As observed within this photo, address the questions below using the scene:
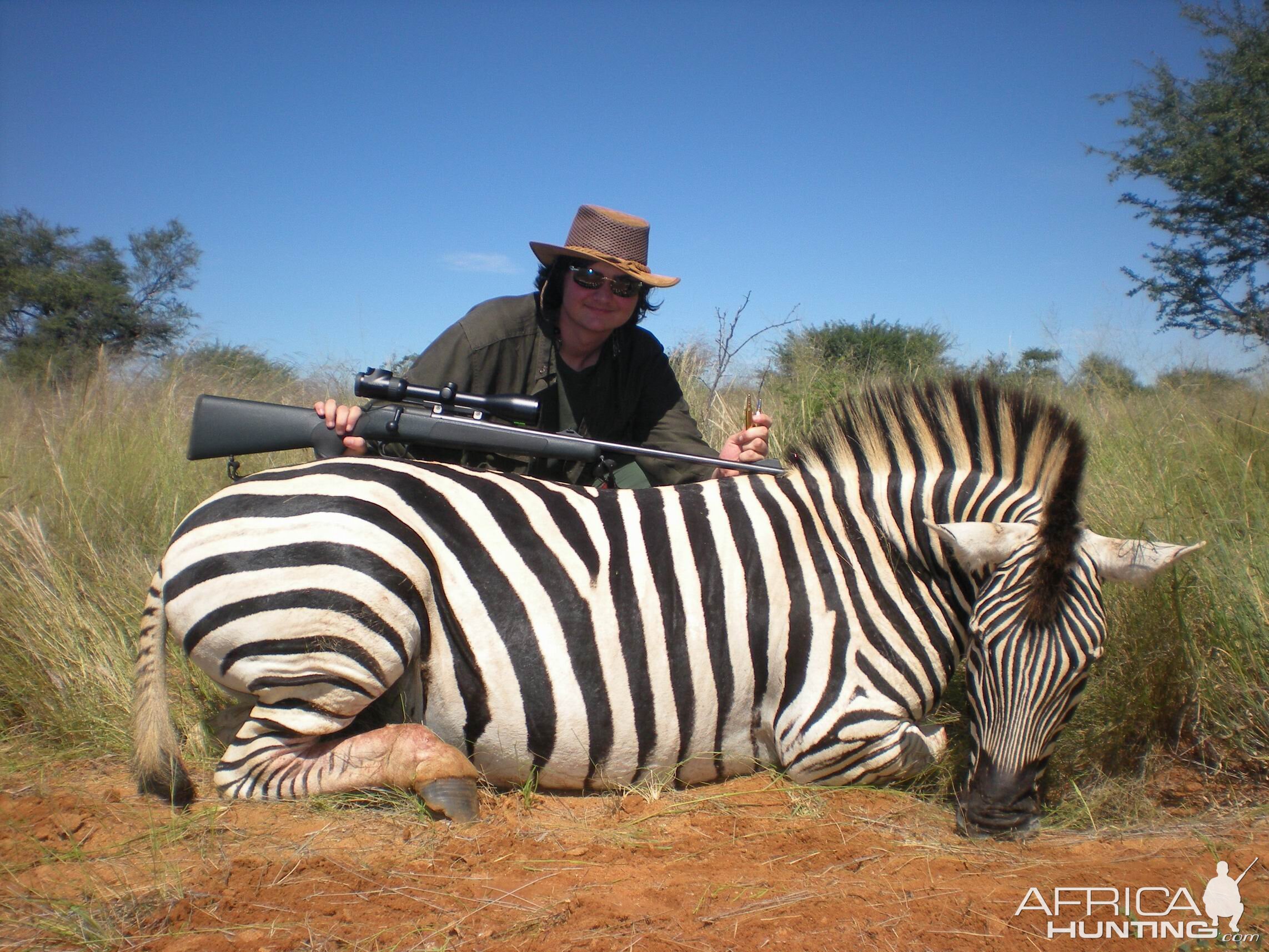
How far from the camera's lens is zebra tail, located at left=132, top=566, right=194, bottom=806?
8.30 feet

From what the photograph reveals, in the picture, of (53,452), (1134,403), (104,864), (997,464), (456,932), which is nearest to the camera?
(456,932)

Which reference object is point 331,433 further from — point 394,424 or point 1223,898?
point 1223,898

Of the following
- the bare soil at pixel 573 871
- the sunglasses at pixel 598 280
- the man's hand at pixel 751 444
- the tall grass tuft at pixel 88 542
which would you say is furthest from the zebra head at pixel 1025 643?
the tall grass tuft at pixel 88 542

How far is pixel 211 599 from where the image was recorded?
8.13 feet

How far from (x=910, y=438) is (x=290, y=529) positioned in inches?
80.7

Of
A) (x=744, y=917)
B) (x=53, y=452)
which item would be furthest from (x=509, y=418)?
(x=53, y=452)

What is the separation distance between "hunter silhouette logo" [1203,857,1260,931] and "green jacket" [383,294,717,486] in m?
2.39

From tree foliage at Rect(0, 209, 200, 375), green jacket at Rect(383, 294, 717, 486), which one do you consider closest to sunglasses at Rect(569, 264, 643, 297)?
green jacket at Rect(383, 294, 717, 486)

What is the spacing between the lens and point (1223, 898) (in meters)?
1.94

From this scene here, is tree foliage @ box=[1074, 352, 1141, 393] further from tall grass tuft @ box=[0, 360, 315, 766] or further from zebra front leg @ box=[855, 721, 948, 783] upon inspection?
tall grass tuft @ box=[0, 360, 315, 766]

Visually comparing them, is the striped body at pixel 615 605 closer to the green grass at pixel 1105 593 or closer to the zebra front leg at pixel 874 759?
the zebra front leg at pixel 874 759

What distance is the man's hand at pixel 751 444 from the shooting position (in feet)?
11.7

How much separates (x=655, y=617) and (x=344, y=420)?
4.74 ft

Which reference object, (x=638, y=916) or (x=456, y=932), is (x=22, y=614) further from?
(x=638, y=916)
